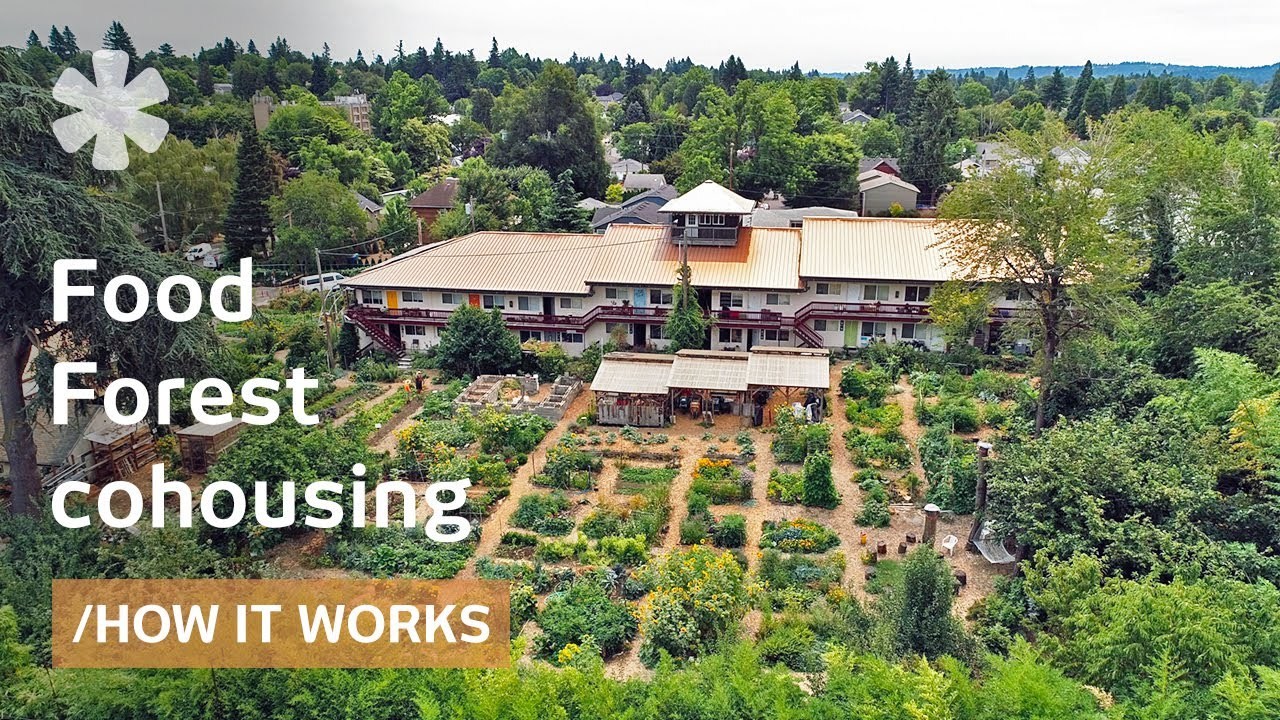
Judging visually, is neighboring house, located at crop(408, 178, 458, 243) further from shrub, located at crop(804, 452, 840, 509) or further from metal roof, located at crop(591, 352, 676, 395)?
shrub, located at crop(804, 452, 840, 509)

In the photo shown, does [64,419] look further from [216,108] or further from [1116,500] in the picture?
[216,108]

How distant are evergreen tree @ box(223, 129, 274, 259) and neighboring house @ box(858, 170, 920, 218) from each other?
1513 inches

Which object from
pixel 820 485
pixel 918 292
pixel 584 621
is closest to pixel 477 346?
pixel 820 485

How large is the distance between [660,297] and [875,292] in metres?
8.39

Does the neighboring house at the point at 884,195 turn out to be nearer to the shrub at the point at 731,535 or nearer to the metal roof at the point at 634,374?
the metal roof at the point at 634,374

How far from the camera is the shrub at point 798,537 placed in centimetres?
1912

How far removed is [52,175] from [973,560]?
22.5 meters

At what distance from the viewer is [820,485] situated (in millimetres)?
21000

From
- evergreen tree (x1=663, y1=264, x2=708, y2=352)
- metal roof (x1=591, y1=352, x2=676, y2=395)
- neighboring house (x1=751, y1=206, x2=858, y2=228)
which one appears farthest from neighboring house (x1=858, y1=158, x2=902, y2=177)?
metal roof (x1=591, y1=352, x2=676, y2=395)

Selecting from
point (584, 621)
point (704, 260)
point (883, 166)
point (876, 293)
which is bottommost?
point (584, 621)

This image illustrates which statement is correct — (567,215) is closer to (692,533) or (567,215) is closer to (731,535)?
(692,533)

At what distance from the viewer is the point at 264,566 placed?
17203 mm

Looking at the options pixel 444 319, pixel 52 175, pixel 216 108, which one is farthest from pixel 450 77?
pixel 52 175

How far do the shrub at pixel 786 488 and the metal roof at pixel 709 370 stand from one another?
4.23m
